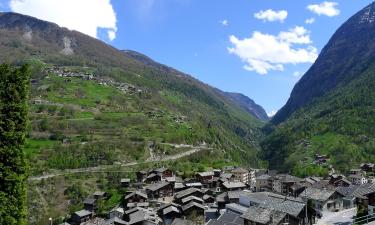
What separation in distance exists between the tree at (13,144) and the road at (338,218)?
145ft

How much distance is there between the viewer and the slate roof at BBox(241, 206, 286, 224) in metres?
52.8

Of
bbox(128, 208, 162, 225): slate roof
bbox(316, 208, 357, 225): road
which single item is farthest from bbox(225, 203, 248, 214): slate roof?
bbox(316, 208, 357, 225): road

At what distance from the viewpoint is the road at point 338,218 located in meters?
63.0

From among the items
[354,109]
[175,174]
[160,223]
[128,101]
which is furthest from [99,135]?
[354,109]

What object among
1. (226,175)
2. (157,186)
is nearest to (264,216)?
(157,186)

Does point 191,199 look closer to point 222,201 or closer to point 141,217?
point 222,201

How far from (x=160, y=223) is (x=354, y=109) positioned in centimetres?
14132

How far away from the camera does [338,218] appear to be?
6775 cm

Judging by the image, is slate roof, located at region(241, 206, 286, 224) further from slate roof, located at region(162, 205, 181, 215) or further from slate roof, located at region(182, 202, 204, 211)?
slate roof, located at region(162, 205, 181, 215)

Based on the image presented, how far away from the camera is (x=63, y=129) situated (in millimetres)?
146375

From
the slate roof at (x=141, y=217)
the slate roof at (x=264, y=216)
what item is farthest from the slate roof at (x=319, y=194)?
the slate roof at (x=141, y=217)

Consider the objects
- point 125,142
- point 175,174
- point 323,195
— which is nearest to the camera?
point 323,195

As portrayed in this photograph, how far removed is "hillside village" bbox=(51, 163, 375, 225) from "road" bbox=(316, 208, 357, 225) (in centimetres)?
126

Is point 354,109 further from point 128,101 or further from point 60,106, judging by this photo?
point 60,106
